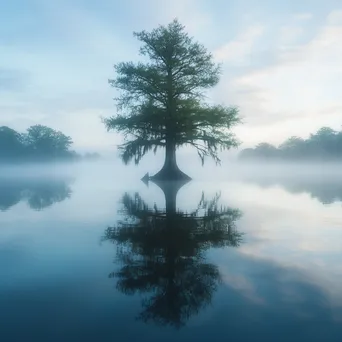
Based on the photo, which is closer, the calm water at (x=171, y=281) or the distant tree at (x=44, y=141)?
the calm water at (x=171, y=281)

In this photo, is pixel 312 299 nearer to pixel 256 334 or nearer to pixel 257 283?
pixel 257 283

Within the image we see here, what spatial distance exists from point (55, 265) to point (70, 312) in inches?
64.5

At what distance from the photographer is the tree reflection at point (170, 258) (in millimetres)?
3467

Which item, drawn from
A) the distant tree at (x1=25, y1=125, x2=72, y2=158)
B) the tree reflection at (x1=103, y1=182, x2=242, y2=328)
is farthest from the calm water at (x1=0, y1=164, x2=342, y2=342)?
the distant tree at (x1=25, y1=125, x2=72, y2=158)

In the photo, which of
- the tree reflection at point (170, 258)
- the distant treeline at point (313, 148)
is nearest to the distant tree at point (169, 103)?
the tree reflection at point (170, 258)

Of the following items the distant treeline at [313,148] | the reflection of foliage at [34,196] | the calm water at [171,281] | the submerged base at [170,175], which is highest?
the distant treeline at [313,148]

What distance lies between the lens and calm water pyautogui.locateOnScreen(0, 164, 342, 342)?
3006mm

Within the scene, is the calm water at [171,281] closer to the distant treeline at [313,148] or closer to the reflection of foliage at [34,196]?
the reflection of foliage at [34,196]

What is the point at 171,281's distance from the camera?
4.07m

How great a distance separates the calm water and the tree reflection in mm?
15

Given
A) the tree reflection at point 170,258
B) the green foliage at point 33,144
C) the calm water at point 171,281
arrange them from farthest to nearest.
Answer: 1. the green foliage at point 33,144
2. the tree reflection at point 170,258
3. the calm water at point 171,281

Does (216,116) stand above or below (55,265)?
above

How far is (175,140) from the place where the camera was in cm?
2775

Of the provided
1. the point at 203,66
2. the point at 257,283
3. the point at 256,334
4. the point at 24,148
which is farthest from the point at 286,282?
the point at 24,148
